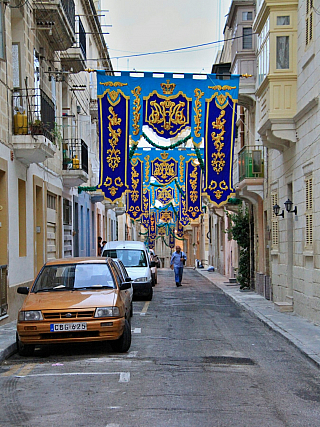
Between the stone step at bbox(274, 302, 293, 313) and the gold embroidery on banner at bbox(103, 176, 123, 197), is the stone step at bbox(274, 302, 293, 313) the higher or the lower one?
the lower one

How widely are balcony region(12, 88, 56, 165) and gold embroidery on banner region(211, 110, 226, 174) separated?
5.50 metres

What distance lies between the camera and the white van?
64.5 ft

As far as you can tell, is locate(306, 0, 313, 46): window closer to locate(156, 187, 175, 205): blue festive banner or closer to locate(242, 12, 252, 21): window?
locate(242, 12, 252, 21): window

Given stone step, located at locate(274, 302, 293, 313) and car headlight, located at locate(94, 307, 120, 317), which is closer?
car headlight, located at locate(94, 307, 120, 317)

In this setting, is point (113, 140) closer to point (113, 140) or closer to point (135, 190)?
point (113, 140)

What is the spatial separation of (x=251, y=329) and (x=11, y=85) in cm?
832

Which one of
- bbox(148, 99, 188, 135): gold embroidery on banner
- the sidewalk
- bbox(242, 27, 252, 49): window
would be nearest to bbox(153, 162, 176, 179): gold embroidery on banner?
bbox(242, 27, 252, 49): window

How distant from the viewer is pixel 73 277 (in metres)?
10.8

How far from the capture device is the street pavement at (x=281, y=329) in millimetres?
9961

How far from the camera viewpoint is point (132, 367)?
28.3 feet

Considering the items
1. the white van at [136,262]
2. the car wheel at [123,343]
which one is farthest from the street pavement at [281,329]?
the white van at [136,262]

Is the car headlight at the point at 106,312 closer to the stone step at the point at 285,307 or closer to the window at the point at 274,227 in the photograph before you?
the stone step at the point at 285,307

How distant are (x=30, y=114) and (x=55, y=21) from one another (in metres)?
3.80

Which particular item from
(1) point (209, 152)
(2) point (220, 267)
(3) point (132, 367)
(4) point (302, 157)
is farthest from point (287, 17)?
(2) point (220, 267)
